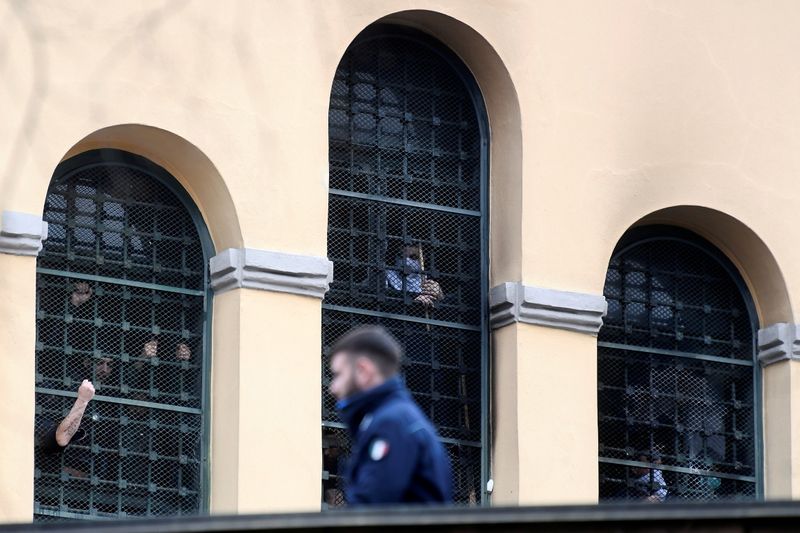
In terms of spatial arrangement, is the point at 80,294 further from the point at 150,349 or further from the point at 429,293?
the point at 429,293

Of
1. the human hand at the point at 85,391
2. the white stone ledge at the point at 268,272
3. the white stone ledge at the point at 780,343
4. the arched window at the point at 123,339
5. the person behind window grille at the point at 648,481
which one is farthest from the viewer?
the white stone ledge at the point at 780,343

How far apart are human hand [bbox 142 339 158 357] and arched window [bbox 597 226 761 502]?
3.27 meters

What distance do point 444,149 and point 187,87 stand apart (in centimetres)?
217

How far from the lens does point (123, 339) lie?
1630cm

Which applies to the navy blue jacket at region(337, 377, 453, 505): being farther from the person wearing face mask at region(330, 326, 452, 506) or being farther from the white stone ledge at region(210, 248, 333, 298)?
the white stone ledge at region(210, 248, 333, 298)

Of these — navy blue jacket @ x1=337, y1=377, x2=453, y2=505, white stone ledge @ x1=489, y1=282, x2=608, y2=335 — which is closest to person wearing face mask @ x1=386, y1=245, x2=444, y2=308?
white stone ledge @ x1=489, y1=282, x2=608, y2=335

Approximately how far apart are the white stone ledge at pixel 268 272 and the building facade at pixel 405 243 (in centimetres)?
2

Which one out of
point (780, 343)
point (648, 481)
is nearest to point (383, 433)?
point (648, 481)

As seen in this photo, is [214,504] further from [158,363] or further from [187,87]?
[187,87]

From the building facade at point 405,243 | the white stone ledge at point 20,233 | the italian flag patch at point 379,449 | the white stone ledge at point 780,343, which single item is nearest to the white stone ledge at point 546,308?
the building facade at point 405,243

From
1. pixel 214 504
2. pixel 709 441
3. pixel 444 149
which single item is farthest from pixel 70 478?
pixel 709 441

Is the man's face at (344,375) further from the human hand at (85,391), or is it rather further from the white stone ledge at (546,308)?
the white stone ledge at (546,308)

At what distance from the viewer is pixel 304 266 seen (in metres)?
16.5

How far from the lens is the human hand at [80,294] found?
1617 cm
